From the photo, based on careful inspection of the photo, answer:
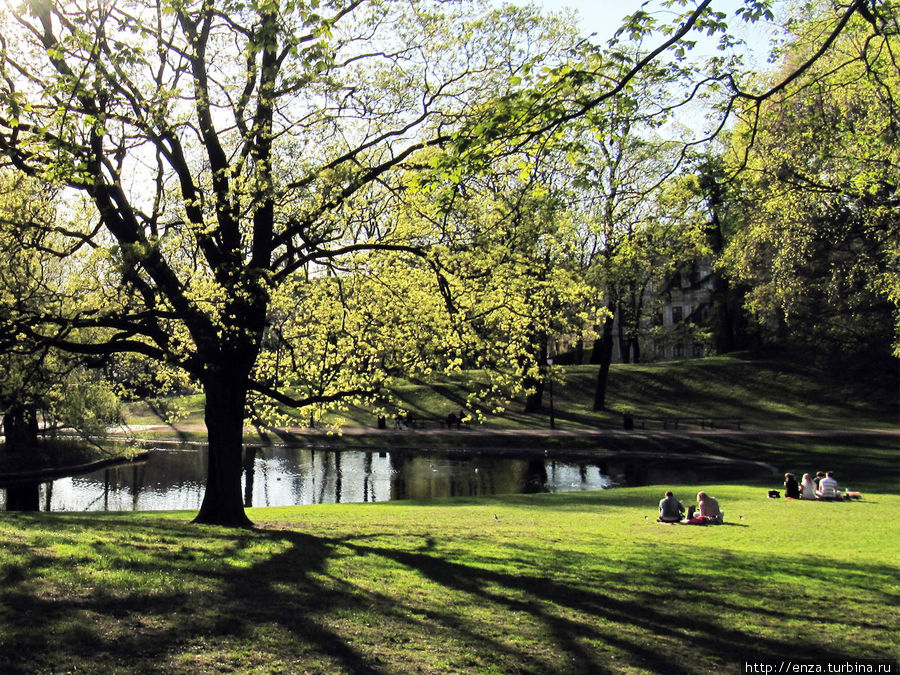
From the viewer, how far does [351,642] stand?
22.0ft

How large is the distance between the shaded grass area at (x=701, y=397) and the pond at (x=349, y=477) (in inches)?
326

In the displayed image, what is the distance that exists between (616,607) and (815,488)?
17198mm

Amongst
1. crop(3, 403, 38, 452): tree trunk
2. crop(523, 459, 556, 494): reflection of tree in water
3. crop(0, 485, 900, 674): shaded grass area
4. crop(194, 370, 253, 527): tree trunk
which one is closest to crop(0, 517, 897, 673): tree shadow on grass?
crop(0, 485, 900, 674): shaded grass area

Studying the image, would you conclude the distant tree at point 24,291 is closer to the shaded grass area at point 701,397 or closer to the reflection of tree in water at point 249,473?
the reflection of tree in water at point 249,473

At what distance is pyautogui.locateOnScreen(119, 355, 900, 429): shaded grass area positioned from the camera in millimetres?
48438

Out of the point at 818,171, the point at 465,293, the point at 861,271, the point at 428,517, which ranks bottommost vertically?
the point at 428,517

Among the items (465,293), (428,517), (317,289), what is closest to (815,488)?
(428,517)

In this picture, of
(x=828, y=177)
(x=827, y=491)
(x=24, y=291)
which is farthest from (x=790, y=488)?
(x=24, y=291)

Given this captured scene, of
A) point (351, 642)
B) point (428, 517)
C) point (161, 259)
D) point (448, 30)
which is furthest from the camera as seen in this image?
point (428, 517)

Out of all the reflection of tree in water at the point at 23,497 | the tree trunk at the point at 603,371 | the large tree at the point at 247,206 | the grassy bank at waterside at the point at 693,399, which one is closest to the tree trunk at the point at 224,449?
the large tree at the point at 247,206

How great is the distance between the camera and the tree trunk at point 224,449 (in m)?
15.3

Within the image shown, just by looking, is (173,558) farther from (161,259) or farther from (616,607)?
(161,259)

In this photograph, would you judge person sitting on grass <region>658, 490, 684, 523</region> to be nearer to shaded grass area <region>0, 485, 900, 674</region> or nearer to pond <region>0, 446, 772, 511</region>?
shaded grass area <region>0, 485, 900, 674</region>

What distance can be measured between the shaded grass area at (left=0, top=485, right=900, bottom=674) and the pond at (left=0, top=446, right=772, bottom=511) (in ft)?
48.6
